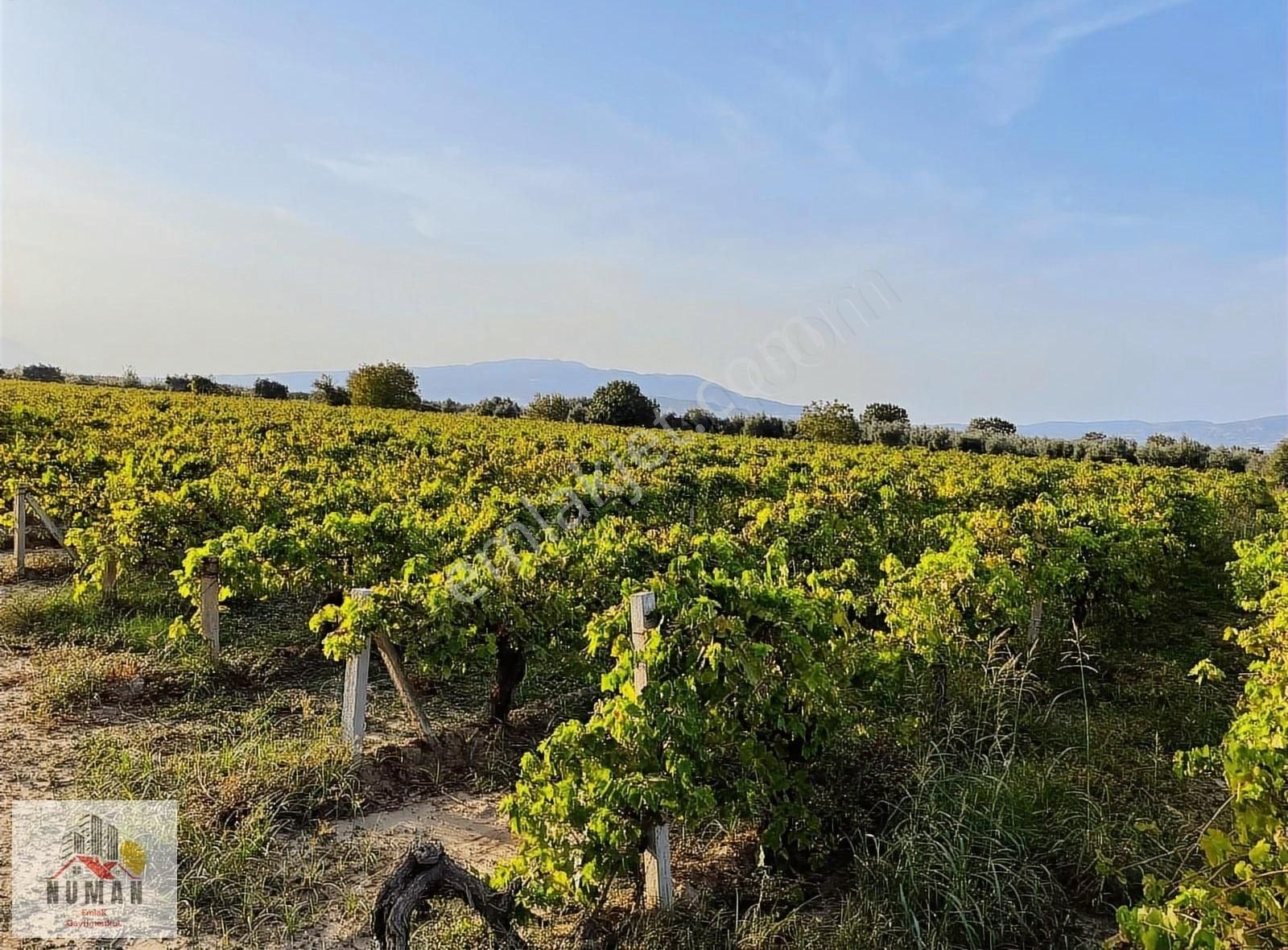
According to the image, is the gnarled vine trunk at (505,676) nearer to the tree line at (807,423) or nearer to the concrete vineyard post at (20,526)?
the concrete vineyard post at (20,526)

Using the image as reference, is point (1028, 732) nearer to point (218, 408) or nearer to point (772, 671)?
point (772, 671)

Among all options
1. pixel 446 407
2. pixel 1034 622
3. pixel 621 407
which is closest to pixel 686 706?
pixel 1034 622

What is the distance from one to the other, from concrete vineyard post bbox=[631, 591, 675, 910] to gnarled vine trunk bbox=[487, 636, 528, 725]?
2105mm

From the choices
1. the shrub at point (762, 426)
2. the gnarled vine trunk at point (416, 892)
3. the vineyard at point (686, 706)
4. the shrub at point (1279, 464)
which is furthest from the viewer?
the shrub at point (762, 426)

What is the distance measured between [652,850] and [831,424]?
36.0 m

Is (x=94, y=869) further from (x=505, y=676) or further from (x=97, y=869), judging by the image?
(x=505, y=676)

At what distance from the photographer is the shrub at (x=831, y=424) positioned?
125 feet

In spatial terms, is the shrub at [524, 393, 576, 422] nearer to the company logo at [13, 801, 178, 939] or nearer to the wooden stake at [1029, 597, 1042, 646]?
the wooden stake at [1029, 597, 1042, 646]

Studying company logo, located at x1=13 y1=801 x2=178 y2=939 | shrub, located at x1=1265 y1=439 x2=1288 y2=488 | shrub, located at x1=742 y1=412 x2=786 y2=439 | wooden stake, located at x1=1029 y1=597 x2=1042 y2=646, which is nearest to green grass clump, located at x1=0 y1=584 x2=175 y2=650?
company logo, located at x1=13 y1=801 x2=178 y2=939

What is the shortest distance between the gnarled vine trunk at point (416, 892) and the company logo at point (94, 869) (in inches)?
61.2

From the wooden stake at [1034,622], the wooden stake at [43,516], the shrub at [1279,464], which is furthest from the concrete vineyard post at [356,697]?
the shrub at [1279,464]

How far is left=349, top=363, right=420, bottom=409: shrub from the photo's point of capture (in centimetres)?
5328

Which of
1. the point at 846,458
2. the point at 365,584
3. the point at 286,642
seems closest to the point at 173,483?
the point at 286,642

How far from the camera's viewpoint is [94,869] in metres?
4.27
